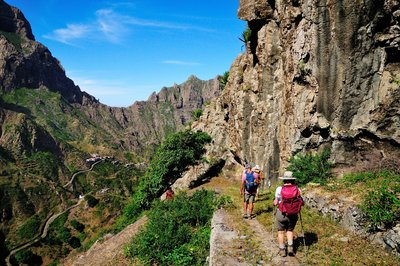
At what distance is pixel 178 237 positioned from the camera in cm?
1498

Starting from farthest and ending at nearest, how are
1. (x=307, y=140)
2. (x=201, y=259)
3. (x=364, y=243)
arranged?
(x=307, y=140)
(x=201, y=259)
(x=364, y=243)

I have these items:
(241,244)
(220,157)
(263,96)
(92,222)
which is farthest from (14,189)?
(241,244)

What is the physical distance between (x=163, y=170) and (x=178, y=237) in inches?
727

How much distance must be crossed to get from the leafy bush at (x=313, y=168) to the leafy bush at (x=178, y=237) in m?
5.06

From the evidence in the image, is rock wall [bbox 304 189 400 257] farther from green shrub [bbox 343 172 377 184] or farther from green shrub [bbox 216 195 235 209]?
green shrub [bbox 216 195 235 209]

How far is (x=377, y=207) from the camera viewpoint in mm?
10359

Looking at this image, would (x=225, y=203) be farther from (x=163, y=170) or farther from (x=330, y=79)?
(x=163, y=170)

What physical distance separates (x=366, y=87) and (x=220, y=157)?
21819mm

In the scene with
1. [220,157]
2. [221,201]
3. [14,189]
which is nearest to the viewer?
[221,201]

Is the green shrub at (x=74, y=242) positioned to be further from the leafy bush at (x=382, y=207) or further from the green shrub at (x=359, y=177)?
the leafy bush at (x=382, y=207)

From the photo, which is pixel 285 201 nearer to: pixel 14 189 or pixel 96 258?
pixel 96 258

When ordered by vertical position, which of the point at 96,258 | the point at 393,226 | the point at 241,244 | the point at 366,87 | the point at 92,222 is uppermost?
the point at 366,87

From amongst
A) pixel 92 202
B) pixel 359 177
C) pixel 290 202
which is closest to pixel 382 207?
pixel 290 202

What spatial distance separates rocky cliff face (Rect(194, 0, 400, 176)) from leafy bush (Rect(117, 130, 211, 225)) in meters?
9.58
